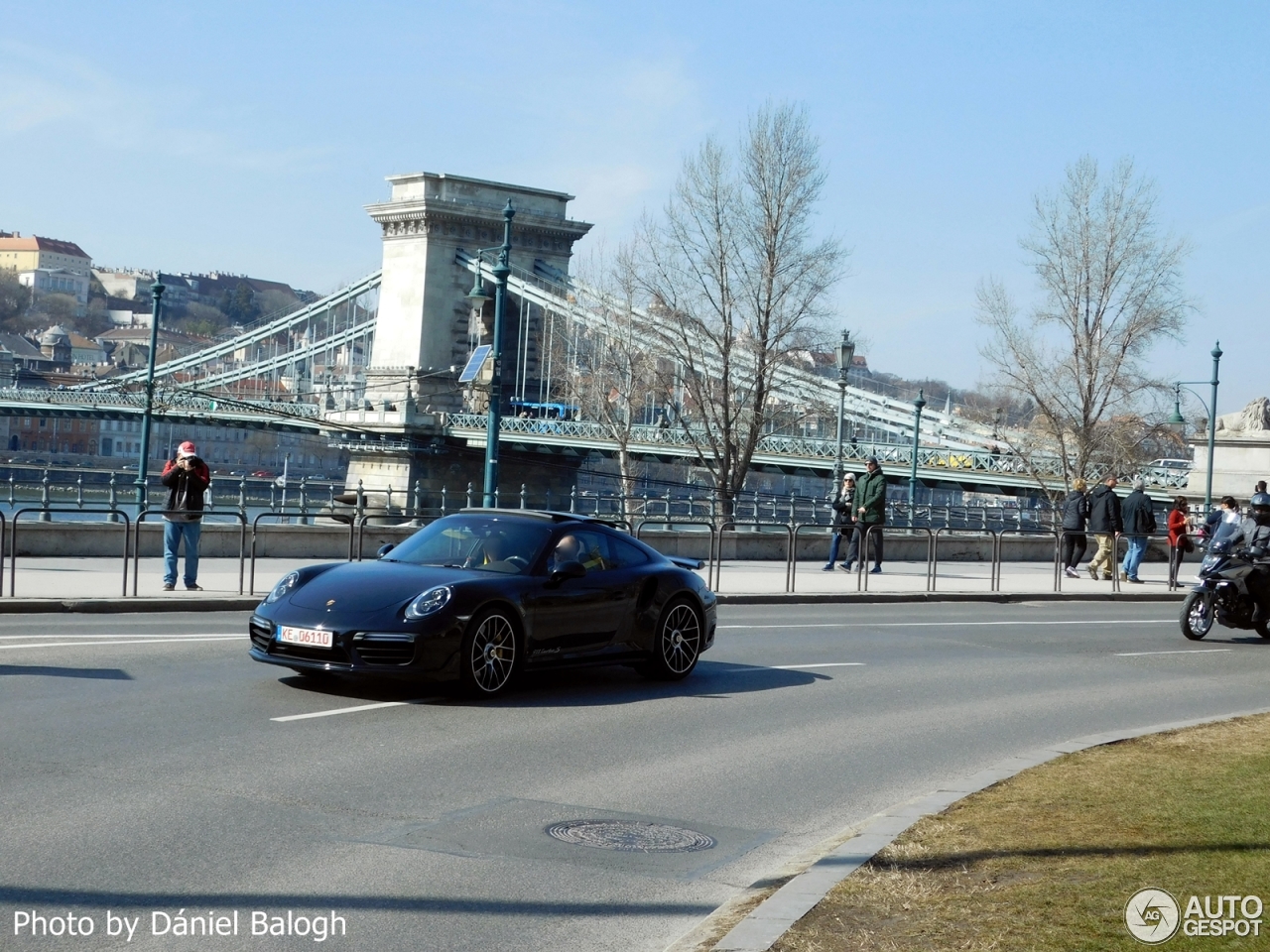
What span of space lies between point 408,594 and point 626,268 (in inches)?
1764

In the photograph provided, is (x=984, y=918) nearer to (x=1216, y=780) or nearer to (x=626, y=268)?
(x=1216, y=780)

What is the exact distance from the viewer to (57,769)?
8.01 meters

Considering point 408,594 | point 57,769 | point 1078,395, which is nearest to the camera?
point 57,769

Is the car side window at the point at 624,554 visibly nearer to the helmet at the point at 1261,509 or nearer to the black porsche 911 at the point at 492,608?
the black porsche 911 at the point at 492,608

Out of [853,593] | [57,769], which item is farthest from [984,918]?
[853,593]

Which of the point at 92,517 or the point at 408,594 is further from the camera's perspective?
the point at 92,517

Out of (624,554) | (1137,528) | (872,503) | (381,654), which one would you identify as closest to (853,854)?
(381,654)

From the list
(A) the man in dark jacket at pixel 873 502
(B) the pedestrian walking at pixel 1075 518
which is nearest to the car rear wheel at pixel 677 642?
(A) the man in dark jacket at pixel 873 502

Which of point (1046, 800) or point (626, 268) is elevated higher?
point (626, 268)

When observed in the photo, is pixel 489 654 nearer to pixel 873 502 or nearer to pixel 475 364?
pixel 873 502

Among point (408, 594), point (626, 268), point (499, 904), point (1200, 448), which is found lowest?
point (499, 904)

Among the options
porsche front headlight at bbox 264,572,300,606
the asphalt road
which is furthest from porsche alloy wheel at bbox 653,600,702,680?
porsche front headlight at bbox 264,572,300,606

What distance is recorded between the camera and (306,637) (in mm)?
10680

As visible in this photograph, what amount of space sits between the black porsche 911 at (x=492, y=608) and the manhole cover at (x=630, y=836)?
10.8 ft
